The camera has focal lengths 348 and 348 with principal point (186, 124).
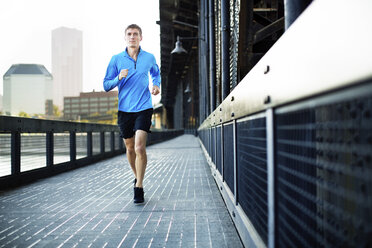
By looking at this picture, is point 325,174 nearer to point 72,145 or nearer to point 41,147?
point 41,147

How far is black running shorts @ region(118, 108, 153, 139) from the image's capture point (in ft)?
12.6

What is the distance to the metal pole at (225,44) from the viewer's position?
5551 millimetres

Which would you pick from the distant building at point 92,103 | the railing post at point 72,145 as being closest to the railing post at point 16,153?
the railing post at point 72,145

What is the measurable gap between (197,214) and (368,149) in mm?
2529

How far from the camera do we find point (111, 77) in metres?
4.03

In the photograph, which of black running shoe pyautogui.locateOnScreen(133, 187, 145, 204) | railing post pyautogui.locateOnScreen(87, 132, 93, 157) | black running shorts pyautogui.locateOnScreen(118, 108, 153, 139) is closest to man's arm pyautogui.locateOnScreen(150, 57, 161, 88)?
black running shorts pyautogui.locateOnScreen(118, 108, 153, 139)

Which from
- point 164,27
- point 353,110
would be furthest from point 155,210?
point 164,27

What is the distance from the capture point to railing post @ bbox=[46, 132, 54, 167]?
6.02 metres

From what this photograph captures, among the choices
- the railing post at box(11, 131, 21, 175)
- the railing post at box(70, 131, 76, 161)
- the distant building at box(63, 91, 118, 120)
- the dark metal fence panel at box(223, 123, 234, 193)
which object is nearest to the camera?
the dark metal fence panel at box(223, 123, 234, 193)

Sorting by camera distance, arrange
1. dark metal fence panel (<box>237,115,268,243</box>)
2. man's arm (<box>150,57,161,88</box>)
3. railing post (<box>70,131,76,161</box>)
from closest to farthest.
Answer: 1. dark metal fence panel (<box>237,115,268,243</box>)
2. man's arm (<box>150,57,161,88</box>)
3. railing post (<box>70,131,76,161</box>)

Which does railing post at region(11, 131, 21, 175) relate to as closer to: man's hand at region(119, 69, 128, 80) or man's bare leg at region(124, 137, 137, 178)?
man's bare leg at region(124, 137, 137, 178)

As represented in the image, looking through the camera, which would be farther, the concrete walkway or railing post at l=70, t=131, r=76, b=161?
railing post at l=70, t=131, r=76, b=161

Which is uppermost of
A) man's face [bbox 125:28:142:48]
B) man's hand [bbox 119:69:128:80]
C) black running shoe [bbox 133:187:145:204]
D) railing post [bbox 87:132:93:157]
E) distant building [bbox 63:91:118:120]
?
distant building [bbox 63:91:118:120]

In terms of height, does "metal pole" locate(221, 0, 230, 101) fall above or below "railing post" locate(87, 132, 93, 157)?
above
